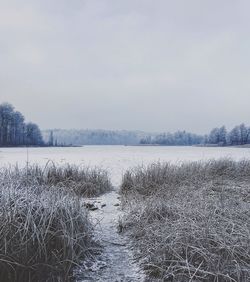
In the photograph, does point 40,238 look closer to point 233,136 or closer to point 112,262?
point 112,262

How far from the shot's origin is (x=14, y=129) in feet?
220

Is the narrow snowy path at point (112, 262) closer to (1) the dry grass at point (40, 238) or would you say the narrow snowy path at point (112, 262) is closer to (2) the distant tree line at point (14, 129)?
(1) the dry grass at point (40, 238)

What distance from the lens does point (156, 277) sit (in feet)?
12.6

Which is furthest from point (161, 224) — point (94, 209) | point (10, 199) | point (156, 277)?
point (94, 209)

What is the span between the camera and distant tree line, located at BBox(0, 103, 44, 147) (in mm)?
63875

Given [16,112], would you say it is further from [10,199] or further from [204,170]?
[10,199]

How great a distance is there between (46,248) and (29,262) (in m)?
0.29

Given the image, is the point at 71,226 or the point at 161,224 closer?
the point at 71,226

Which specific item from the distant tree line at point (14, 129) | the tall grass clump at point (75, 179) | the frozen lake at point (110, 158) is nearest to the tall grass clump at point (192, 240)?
the tall grass clump at point (75, 179)

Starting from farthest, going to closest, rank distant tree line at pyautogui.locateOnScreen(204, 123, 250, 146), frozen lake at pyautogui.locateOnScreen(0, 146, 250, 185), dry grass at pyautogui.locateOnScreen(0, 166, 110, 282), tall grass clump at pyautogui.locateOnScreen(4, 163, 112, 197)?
distant tree line at pyautogui.locateOnScreen(204, 123, 250, 146) < frozen lake at pyautogui.locateOnScreen(0, 146, 250, 185) < tall grass clump at pyautogui.locateOnScreen(4, 163, 112, 197) < dry grass at pyautogui.locateOnScreen(0, 166, 110, 282)

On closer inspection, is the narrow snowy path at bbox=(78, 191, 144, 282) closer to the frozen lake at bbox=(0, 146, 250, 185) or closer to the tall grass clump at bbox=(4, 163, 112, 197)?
the frozen lake at bbox=(0, 146, 250, 185)

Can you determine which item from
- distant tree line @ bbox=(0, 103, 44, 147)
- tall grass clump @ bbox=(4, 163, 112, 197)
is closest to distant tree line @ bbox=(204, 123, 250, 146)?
distant tree line @ bbox=(0, 103, 44, 147)

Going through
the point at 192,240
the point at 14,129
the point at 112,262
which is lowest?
the point at 112,262

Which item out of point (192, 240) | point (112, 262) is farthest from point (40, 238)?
point (192, 240)
